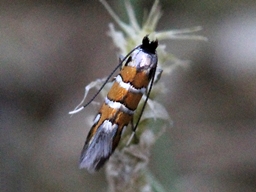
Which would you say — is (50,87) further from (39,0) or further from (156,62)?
(156,62)

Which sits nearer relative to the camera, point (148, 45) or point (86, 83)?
point (148, 45)

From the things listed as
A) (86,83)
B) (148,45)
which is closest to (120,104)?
(148,45)

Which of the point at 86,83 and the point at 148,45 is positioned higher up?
the point at 148,45

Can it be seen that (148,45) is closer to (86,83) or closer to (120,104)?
(120,104)

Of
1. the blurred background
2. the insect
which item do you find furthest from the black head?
the blurred background

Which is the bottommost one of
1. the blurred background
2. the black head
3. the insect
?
the blurred background

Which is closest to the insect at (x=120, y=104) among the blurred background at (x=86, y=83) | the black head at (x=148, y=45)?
the black head at (x=148, y=45)

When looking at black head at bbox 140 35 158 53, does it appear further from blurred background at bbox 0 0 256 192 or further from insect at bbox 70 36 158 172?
blurred background at bbox 0 0 256 192

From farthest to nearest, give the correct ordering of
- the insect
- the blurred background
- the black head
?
the blurred background
the black head
the insect

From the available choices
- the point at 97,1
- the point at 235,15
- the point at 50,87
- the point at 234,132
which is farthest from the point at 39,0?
the point at 234,132
